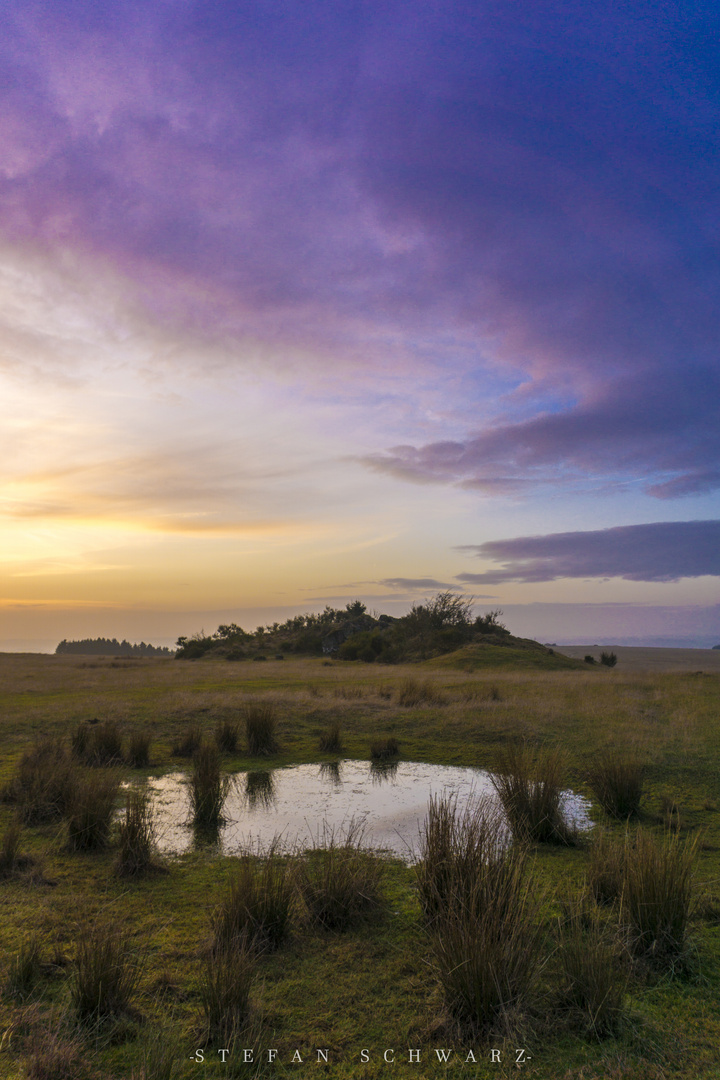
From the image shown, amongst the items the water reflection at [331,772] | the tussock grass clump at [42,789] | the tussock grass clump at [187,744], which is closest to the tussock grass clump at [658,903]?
the water reflection at [331,772]

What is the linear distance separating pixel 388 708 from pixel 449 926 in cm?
1421

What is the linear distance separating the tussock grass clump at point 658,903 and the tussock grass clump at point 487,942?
0.78m

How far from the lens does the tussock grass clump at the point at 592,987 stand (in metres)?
3.71

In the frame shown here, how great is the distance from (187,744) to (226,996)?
9.54 m

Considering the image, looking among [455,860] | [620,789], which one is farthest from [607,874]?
[620,789]

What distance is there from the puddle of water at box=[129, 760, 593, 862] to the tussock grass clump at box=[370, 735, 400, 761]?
0.48 m

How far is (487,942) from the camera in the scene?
378 cm

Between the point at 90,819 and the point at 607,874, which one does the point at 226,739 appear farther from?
the point at 607,874

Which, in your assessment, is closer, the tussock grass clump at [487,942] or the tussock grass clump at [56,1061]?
the tussock grass clump at [56,1061]

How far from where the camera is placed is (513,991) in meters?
3.81

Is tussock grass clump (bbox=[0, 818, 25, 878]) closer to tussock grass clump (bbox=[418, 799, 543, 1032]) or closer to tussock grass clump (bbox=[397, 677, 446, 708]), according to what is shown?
tussock grass clump (bbox=[418, 799, 543, 1032])

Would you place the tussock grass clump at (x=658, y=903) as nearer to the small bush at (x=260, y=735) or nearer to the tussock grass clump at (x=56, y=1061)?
the tussock grass clump at (x=56, y=1061)

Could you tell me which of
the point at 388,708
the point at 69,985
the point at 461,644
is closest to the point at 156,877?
the point at 69,985

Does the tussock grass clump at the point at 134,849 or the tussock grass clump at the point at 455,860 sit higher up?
the tussock grass clump at the point at 455,860
